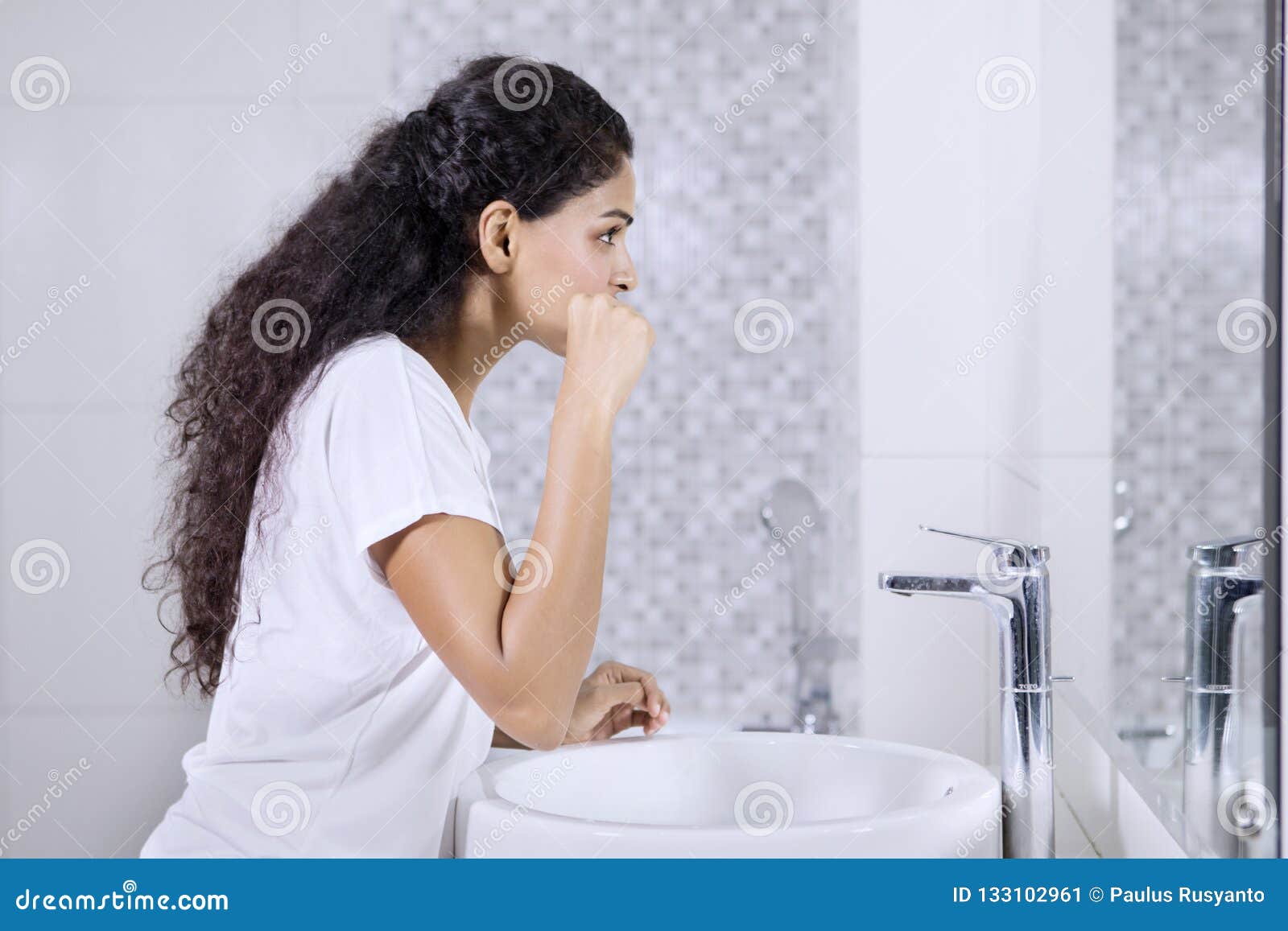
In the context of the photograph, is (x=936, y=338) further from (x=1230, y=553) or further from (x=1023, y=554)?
(x=1230, y=553)

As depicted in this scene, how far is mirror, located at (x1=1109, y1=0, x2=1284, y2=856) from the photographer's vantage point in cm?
53

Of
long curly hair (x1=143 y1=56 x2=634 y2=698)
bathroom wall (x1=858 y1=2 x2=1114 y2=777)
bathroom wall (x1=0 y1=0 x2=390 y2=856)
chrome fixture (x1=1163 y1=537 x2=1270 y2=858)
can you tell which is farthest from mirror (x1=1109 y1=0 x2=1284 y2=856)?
bathroom wall (x1=0 y1=0 x2=390 y2=856)

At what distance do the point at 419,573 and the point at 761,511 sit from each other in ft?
2.44

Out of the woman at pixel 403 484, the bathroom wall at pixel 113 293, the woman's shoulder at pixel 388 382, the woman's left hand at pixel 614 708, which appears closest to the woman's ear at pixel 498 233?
the woman at pixel 403 484

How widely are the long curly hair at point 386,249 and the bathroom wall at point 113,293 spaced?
40cm

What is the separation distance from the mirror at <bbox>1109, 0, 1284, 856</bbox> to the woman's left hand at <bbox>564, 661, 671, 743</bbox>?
1.17 feet

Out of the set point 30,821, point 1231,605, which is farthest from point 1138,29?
point 30,821

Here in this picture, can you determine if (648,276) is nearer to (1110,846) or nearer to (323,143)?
(323,143)

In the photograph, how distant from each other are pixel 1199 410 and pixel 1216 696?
0.53 feet

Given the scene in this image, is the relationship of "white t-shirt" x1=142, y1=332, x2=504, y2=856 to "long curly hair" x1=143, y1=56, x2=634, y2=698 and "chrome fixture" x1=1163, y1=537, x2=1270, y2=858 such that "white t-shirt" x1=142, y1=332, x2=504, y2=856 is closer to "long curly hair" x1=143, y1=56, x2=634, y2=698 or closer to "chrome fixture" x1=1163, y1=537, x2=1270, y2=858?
"long curly hair" x1=143, y1=56, x2=634, y2=698

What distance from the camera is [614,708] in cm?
97

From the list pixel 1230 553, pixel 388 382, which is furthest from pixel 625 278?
pixel 1230 553

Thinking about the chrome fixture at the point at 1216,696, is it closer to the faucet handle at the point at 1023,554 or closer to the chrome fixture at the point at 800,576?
the faucet handle at the point at 1023,554

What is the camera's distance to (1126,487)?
815 mm
